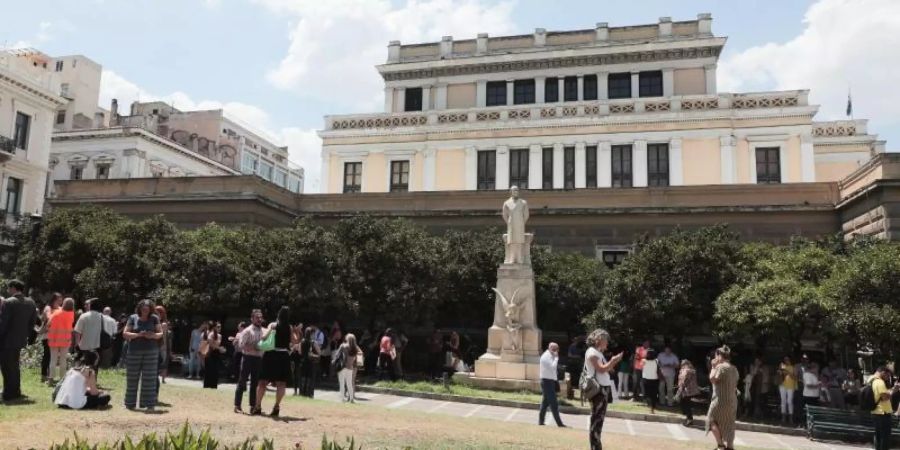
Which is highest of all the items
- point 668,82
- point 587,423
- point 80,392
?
point 668,82

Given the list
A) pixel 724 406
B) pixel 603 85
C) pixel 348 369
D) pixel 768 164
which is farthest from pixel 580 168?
pixel 724 406

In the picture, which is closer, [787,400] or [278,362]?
[278,362]

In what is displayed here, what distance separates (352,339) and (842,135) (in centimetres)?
3947

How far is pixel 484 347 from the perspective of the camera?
23.6 m

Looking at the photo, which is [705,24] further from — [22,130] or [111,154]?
[111,154]

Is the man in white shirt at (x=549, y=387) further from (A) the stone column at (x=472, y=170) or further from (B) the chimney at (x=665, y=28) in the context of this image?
(B) the chimney at (x=665, y=28)

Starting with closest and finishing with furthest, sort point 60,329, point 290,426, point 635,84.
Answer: point 290,426 < point 60,329 < point 635,84

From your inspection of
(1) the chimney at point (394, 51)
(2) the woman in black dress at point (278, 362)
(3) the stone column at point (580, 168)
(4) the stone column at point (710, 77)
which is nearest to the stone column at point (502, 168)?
(3) the stone column at point (580, 168)

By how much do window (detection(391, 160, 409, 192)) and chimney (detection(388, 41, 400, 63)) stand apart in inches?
339

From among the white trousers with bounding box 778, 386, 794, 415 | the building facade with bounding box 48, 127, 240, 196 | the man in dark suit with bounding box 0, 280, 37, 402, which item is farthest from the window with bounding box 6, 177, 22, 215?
the white trousers with bounding box 778, 386, 794, 415

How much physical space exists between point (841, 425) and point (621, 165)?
26.4 meters

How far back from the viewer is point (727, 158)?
36844 millimetres

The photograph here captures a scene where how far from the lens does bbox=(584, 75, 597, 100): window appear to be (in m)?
41.6

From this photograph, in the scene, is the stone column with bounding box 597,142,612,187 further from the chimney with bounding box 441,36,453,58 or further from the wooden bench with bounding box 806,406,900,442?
the wooden bench with bounding box 806,406,900,442
